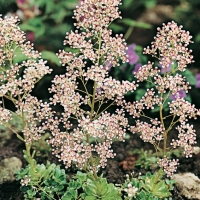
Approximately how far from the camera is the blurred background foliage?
4.79 metres

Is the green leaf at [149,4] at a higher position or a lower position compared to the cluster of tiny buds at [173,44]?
higher

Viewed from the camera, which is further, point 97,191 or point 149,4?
point 149,4

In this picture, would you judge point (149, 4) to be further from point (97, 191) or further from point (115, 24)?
point (97, 191)

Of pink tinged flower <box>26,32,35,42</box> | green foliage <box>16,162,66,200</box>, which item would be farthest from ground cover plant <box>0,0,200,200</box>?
pink tinged flower <box>26,32,35,42</box>

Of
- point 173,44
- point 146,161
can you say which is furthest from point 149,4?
point 173,44

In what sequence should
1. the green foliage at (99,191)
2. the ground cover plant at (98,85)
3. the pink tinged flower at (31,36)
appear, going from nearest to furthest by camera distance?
the ground cover plant at (98,85), the green foliage at (99,191), the pink tinged flower at (31,36)

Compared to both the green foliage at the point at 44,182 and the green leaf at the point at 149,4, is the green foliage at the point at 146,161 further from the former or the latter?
the green leaf at the point at 149,4

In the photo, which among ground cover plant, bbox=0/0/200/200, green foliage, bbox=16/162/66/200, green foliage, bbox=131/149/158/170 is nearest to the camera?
ground cover plant, bbox=0/0/200/200

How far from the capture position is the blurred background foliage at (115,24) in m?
4.79

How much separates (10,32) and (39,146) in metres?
1.51

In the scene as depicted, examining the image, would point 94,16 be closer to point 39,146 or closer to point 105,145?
point 105,145

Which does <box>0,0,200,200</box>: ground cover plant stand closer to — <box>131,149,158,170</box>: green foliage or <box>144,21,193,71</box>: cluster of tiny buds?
<box>144,21,193,71</box>: cluster of tiny buds

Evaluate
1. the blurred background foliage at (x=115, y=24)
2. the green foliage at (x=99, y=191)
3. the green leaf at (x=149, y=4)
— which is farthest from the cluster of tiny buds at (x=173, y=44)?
the green leaf at (x=149, y=4)

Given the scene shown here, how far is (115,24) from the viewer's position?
587cm
